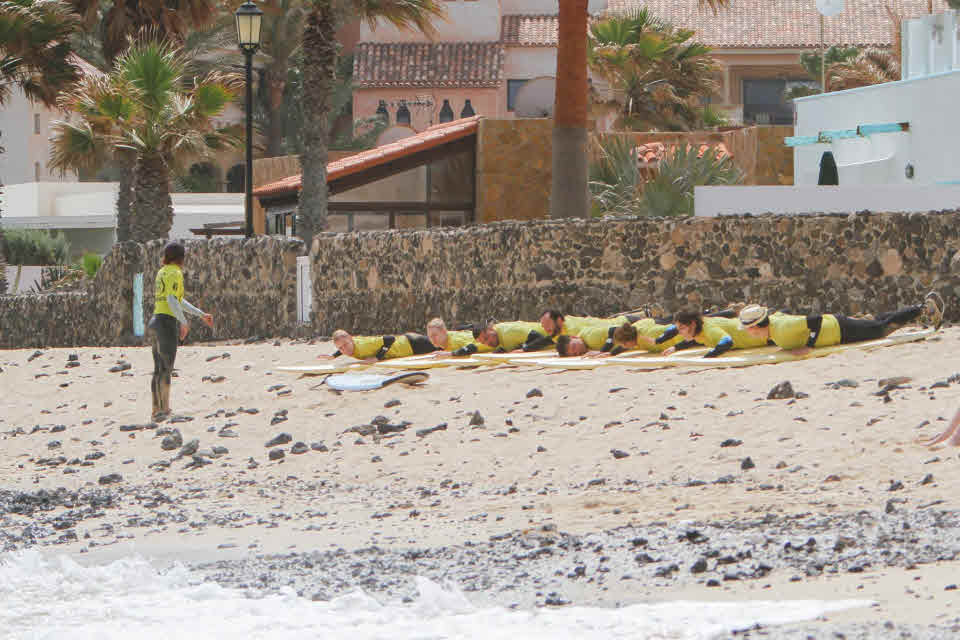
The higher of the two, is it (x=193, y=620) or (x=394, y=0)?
(x=394, y=0)

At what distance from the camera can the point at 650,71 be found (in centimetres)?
3847

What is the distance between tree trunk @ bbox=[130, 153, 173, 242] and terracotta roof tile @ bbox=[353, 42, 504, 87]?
76.2 feet

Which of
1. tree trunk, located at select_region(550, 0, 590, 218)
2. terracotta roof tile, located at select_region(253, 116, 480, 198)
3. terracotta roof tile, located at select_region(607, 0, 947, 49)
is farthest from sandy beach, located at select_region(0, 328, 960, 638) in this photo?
terracotta roof tile, located at select_region(607, 0, 947, 49)

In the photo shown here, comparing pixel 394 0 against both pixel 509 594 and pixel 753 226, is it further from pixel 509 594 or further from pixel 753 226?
pixel 509 594

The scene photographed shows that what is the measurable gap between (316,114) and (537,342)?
1140 cm

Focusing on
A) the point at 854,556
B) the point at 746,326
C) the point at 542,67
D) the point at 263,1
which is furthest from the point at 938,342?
the point at 542,67

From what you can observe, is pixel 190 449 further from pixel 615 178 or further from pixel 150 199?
pixel 150 199

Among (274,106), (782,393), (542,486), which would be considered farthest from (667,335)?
(274,106)

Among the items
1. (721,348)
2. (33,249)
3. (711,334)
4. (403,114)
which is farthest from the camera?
(403,114)

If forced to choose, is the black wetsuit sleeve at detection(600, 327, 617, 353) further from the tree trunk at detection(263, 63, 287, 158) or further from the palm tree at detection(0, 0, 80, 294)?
the tree trunk at detection(263, 63, 287, 158)

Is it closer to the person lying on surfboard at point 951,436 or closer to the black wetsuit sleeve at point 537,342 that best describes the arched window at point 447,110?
the black wetsuit sleeve at point 537,342

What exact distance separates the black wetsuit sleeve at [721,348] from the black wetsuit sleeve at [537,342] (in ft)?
7.27

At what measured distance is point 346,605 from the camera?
6.88 meters

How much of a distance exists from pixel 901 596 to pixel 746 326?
7.94 meters
